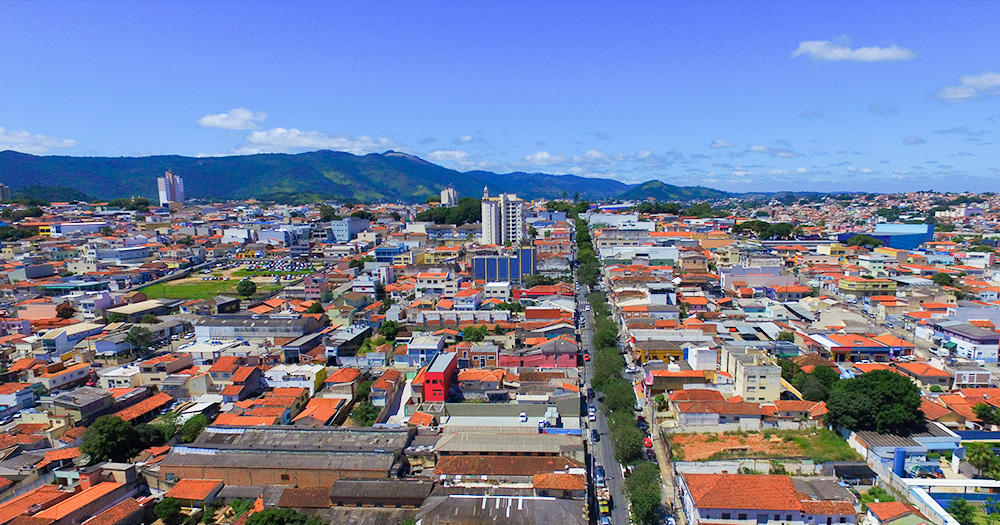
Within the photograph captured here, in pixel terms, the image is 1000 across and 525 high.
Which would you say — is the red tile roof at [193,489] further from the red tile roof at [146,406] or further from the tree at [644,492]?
the tree at [644,492]

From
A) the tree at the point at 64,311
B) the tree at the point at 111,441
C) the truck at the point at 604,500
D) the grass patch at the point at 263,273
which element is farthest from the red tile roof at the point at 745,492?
the grass patch at the point at 263,273

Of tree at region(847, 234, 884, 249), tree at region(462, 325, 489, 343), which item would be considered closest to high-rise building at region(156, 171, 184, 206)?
tree at region(462, 325, 489, 343)

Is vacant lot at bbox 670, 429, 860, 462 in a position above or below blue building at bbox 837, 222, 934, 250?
below

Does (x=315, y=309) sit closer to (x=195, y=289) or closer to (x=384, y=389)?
(x=384, y=389)

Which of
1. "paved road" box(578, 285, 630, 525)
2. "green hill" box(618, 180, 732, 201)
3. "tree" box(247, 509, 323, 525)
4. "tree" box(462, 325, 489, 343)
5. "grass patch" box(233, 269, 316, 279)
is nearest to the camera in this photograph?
"tree" box(247, 509, 323, 525)

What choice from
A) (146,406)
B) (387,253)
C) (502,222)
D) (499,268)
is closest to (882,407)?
(146,406)

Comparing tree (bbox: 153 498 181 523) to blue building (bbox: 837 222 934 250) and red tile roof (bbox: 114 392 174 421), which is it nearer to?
red tile roof (bbox: 114 392 174 421)

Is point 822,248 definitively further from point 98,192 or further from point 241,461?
point 98,192
